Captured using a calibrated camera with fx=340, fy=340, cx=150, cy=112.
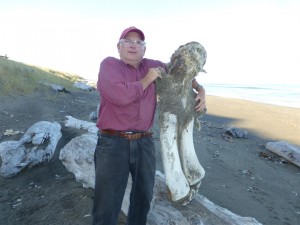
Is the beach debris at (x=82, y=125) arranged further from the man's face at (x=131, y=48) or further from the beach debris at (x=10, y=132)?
the man's face at (x=131, y=48)

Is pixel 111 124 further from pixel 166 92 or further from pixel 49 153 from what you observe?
pixel 49 153

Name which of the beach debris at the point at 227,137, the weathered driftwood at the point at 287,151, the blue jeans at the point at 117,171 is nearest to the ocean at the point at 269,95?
the beach debris at the point at 227,137

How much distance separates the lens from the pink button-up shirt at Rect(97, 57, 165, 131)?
142 inches

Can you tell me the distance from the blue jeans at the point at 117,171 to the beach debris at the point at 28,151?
9.79ft

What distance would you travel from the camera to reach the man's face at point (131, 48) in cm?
393

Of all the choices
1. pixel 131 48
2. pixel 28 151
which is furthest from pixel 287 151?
pixel 131 48

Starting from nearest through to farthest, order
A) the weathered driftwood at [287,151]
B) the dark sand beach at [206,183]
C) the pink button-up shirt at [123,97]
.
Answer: the pink button-up shirt at [123,97]
the dark sand beach at [206,183]
the weathered driftwood at [287,151]

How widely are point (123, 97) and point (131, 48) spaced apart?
0.67 metres

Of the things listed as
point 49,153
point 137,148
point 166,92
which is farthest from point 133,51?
point 49,153

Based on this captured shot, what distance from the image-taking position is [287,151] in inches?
367

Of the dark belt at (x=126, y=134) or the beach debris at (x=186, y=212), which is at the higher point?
the dark belt at (x=126, y=134)

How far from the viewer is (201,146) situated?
952 centimetres

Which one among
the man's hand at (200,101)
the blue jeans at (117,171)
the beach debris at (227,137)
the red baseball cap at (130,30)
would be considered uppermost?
the red baseball cap at (130,30)

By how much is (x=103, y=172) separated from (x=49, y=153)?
327cm
